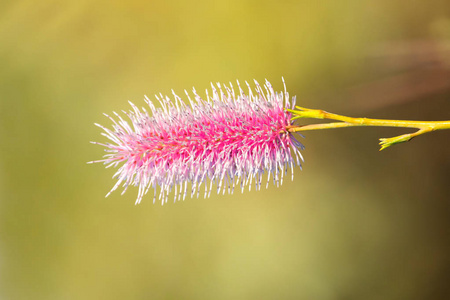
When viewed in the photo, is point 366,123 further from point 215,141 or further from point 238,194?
point 238,194

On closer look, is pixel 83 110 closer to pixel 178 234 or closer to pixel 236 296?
pixel 178 234

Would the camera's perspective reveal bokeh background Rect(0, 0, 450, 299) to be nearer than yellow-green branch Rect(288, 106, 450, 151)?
No

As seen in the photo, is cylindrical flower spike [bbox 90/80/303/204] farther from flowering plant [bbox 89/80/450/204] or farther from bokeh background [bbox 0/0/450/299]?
bokeh background [bbox 0/0/450/299]

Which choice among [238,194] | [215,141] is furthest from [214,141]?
[238,194]

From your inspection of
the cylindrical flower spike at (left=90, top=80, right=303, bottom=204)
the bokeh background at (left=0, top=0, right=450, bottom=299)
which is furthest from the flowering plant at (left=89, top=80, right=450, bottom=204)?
the bokeh background at (left=0, top=0, right=450, bottom=299)

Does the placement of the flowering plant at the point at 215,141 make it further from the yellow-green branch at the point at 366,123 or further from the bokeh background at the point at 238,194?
the bokeh background at the point at 238,194

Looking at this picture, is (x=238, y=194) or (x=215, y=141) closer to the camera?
(x=215, y=141)

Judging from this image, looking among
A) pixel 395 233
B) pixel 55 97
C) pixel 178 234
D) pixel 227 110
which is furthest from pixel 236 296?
pixel 227 110
